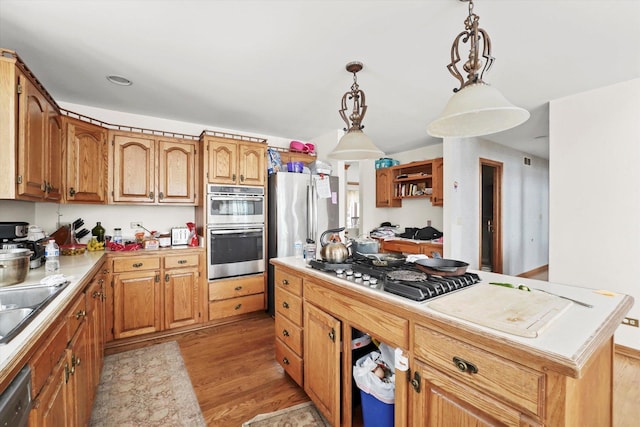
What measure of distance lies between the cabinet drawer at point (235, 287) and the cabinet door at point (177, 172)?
1001 millimetres

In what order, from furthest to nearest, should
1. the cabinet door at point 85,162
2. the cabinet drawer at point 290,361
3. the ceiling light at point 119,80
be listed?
the cabinet door at point 85,162 < the ceiling light at point 119,80 < the cabinet drawer at point 290,361

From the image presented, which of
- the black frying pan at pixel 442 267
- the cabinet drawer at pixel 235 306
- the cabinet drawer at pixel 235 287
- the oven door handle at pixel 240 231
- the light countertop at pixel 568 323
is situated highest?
the oven door handle at pixel 240 231

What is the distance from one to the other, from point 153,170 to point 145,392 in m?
2.09

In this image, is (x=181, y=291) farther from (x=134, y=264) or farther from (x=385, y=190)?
(x=385, y=190)

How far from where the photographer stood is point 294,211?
341 cm

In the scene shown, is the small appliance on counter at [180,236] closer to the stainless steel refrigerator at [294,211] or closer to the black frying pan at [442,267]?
the stainless steel refrigerator at [294,211]

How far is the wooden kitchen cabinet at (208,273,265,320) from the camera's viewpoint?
10.1 ft

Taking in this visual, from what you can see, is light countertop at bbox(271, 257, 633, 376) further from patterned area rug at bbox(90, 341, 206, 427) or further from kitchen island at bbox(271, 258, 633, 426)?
patterned area rug at bbox(90, 341, 206, 427)

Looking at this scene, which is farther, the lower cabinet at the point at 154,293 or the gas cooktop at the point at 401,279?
the lower cabinet at the point at 154,293

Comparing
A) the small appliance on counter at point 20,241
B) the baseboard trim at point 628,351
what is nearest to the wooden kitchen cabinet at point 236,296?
the small appliance on counter at point 20,241

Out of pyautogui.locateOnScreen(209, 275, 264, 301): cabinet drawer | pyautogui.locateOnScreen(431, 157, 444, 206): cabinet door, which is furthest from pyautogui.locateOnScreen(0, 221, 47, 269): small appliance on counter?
pyautogui.locateOnScreen(431, 157, 444, 206): cabinet door

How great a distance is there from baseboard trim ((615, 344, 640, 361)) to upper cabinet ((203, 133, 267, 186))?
3895 millimetres

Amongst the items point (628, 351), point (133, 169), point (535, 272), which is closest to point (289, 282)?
point (133, 169)

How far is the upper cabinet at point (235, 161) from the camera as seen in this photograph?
10.1 feet
